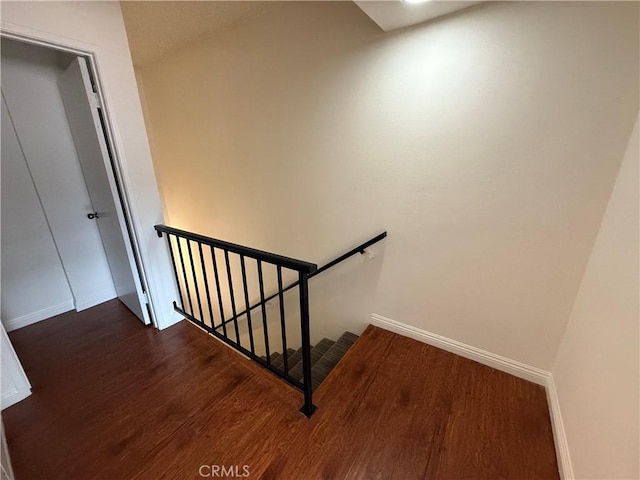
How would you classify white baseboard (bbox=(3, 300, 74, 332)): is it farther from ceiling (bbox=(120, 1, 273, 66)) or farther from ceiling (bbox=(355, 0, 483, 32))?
ceiling (bbox=(355, 0, 483, 32))

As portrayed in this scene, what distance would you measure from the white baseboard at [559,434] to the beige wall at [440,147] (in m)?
0.15

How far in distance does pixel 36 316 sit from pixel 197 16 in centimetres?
282

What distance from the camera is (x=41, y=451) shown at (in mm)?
1290

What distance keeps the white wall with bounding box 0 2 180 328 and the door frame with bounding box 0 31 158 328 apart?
0.01 meters

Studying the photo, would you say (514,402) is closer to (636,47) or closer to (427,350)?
(427,350)

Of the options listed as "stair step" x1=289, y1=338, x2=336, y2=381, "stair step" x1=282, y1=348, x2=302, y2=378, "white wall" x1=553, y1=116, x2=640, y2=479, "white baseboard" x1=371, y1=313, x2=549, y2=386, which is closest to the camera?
"white wall" x1=553, y1=116, x2=640, y2=479

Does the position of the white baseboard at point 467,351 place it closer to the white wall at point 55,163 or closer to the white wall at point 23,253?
the white wall at point 55,163

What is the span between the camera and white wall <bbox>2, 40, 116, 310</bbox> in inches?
77.4

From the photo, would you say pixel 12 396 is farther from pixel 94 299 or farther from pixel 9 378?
pixel 94 299

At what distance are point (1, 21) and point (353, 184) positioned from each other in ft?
6.46

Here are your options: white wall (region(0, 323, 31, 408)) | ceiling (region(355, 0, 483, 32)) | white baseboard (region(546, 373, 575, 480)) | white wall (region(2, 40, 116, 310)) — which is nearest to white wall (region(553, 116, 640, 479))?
white baseboard (region(546, 373, 575, 480))

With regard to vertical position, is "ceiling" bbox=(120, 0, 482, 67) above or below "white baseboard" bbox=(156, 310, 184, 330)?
above

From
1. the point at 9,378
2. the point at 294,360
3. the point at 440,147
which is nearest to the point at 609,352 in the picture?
the point at 440,147

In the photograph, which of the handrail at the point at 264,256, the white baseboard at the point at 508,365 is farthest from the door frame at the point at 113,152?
the white baseboard at the point at 508,365
